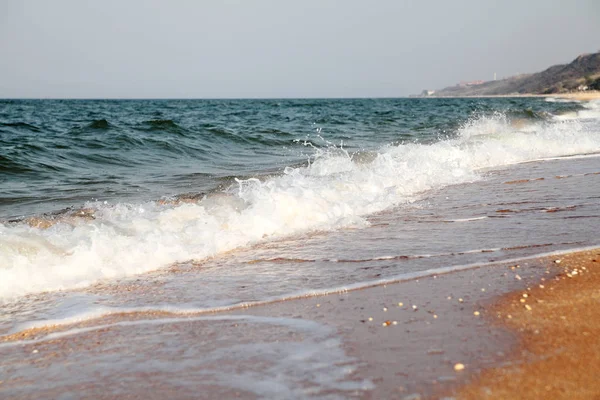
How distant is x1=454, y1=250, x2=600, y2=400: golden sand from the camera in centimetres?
180

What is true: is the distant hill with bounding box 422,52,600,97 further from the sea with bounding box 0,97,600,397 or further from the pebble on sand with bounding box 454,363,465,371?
the pebble on sand with bounding box 454,363,465,371

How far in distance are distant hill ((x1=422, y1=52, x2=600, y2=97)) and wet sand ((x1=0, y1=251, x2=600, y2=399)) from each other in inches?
3452

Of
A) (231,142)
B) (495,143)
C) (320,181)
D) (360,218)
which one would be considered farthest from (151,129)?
(360,218)

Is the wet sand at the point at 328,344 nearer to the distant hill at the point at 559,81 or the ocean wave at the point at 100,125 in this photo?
the ocean wave at the point at 100,125

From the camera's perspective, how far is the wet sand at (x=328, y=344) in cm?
196

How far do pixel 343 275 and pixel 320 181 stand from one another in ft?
10.6

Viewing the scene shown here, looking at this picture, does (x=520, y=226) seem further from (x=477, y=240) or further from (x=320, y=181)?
(x=320, y=181)

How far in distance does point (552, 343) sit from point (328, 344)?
806 millimetres

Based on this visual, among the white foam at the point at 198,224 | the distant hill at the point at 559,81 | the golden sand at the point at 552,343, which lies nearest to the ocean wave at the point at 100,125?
the white foam at the point at 198,224

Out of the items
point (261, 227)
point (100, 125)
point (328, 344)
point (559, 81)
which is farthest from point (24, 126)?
point (559, 81)


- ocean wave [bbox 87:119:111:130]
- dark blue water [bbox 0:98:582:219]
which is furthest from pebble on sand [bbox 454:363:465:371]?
ocean wave [bbox 87:119:111:130]

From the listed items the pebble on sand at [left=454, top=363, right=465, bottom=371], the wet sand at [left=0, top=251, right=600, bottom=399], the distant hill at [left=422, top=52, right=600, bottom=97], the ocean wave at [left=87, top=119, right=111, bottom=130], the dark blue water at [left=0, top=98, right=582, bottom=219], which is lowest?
the wet sand at [left=0, top=251, right=600, bottom=399]

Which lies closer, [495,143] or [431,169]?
[431,169]

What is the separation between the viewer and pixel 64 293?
3.40 m
